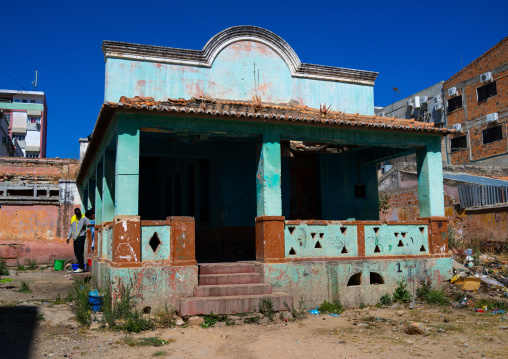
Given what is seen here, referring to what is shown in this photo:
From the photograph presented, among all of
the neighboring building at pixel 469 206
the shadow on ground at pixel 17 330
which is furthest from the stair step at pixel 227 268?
the neighboring building at pixel 469 206

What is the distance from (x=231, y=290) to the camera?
8055 millimetres

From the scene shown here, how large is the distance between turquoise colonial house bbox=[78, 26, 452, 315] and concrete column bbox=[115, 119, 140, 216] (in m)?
0.02

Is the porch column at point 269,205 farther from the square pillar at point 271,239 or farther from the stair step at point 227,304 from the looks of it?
the stair step at point 227,304

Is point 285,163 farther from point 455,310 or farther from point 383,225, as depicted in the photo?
point 455,310

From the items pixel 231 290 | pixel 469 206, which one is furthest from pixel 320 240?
pixel 469 206

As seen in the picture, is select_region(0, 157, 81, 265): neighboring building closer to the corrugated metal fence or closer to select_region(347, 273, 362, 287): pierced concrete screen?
select_region(347, 273, 362, 287): pierced concrete screen

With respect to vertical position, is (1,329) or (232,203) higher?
(232,203)

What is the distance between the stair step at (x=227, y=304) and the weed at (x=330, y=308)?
36.8 inches

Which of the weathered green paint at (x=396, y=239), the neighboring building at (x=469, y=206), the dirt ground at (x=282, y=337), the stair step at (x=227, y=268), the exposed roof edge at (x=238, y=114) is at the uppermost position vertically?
the exposed roof edge at (x=238, y=114)

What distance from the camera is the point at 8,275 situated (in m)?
13.2

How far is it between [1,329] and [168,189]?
29.4 ft

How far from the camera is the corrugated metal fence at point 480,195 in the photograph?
17.1m

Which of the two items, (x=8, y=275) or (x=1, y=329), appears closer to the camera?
(x=1, y=329)

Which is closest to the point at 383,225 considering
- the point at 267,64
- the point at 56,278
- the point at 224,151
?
the point at 224,151
